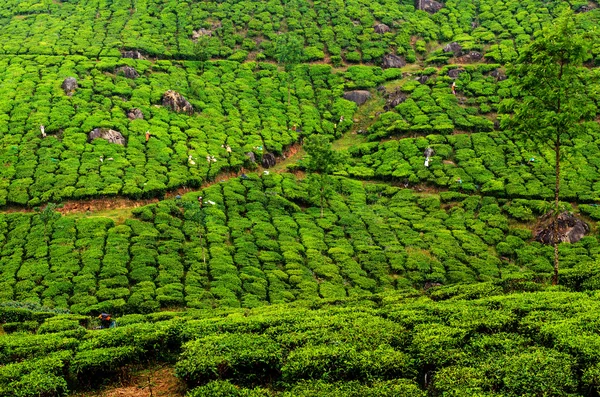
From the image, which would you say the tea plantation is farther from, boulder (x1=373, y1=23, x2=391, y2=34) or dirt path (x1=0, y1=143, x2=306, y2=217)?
boulder (x1=373, y1=23, x2=391, y2=34)

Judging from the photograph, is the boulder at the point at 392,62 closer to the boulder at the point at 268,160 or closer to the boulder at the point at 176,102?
the boulder at the point at 268,160

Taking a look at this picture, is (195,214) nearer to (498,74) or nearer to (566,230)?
(566,230)

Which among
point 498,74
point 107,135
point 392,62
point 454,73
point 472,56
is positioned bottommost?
point 107,135

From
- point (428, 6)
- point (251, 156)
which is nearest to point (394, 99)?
point (251, 156)

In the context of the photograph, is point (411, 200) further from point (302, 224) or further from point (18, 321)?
point (18, 321)

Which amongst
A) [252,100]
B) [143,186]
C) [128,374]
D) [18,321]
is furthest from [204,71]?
[128,374]

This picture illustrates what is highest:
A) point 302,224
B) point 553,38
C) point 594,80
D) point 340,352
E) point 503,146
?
point 553,38
